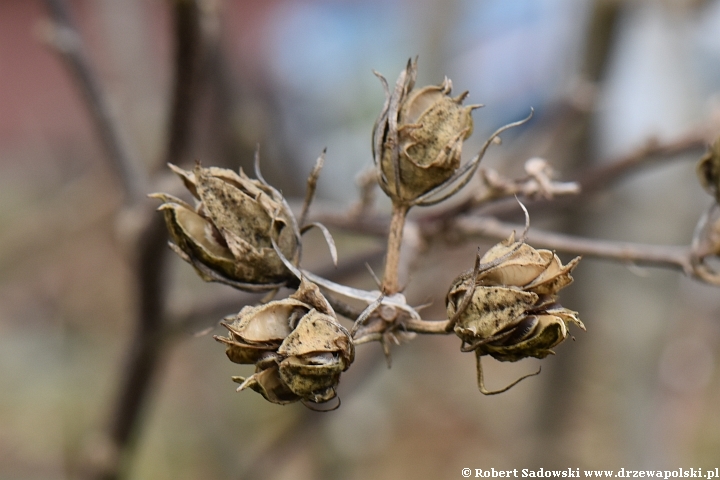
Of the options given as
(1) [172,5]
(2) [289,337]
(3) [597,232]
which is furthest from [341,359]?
(3) [597,232]

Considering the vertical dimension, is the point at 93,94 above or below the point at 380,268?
above

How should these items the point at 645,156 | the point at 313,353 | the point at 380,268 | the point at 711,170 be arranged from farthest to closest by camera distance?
the point at 380,268 → the point at 645,156 → the point at 711,170 → the point at 313,353

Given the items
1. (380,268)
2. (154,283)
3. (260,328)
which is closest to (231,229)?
(260,328)

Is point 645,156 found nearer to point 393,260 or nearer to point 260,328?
point 393,260

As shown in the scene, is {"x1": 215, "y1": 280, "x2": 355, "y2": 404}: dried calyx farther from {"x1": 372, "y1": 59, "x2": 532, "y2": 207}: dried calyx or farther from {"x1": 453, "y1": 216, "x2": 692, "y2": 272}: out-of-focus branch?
{"x1": 453, "y1": 216, "x2": 692, "y2": 272}: out-of-focus branch

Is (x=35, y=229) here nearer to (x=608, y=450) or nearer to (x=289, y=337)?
(x=289, y=337)
